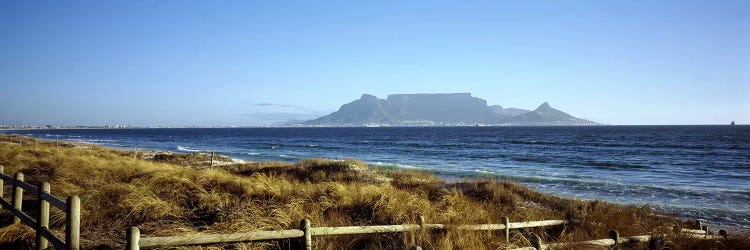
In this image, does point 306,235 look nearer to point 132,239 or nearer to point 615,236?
point 132,239

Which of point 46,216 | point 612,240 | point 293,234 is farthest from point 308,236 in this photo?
point 612,240

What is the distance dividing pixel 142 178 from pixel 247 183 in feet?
10.9

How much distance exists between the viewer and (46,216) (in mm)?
6930

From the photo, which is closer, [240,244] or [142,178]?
[240,244]

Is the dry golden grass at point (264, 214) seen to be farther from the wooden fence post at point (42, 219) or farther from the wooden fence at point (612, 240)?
the wooden fence post at point (42, 219)

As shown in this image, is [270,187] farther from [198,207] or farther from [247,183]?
[198,207]

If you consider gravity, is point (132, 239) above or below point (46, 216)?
above

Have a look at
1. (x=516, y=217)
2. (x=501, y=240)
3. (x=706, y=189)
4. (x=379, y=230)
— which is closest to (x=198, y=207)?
(x=379, y=230)

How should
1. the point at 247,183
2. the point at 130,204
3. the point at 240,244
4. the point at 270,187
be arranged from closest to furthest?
the point at 240,244, the point at 130,204, the point at 270,187, the point at 247,183

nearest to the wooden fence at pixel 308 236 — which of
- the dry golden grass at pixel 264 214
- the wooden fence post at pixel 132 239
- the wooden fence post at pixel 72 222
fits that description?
the wooden fence post at pixel 132 239

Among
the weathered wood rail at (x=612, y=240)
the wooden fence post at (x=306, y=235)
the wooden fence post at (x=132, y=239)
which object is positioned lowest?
the weathered wood rail at (x=612, y=240)

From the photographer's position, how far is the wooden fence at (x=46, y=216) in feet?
18.3

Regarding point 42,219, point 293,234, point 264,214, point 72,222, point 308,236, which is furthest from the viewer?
point 264,214

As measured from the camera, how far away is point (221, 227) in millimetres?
8086
